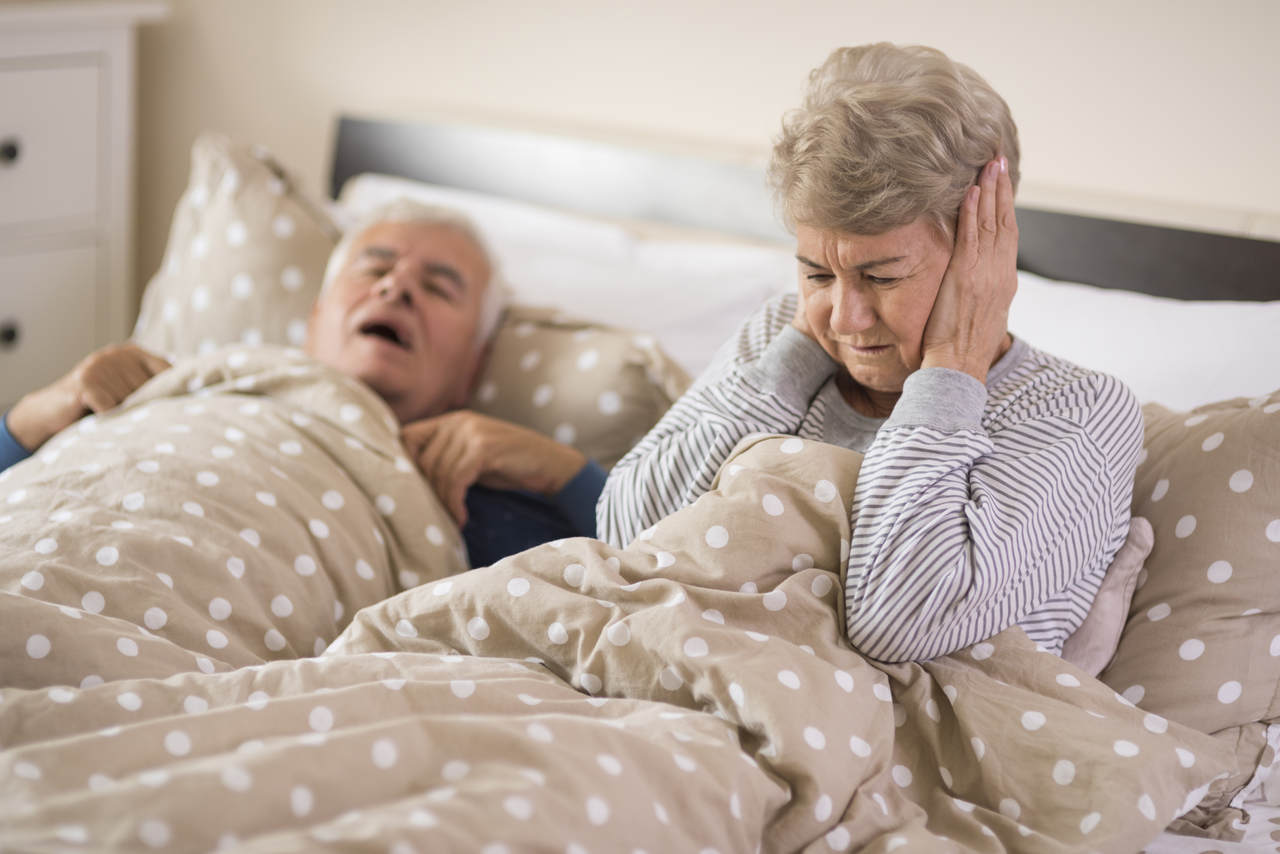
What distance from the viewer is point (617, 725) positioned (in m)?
0.98

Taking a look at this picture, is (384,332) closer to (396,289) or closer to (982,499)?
(396,289)

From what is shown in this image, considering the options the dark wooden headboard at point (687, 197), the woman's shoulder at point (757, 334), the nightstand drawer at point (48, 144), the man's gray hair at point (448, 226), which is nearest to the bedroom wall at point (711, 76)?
the dark wooden headboard at point (687, 197)

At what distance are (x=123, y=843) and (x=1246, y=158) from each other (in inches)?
64.9

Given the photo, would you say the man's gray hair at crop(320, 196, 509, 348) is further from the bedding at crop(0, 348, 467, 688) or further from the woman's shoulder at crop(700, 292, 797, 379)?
the woman's shoulder at crop(700, 292, 797, 379)

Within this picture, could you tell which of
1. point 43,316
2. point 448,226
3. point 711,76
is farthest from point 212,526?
point 43,316

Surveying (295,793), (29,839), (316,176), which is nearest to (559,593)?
(295,793)

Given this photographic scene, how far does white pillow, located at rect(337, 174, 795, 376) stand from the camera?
1.93 metres

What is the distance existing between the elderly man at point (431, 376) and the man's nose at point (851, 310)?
50 centimetres

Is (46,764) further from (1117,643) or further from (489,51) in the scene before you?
(489,51)

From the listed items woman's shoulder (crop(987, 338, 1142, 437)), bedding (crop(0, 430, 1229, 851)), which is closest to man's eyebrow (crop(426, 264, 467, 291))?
bedding (crop(0, 430, 1229, 851))

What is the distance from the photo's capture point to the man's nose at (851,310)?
121cm

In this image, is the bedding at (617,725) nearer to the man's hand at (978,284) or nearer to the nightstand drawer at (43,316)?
the man's hand at (978,284)

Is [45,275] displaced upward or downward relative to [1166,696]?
downward

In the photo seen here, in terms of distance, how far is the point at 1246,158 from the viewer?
5.63 ft
